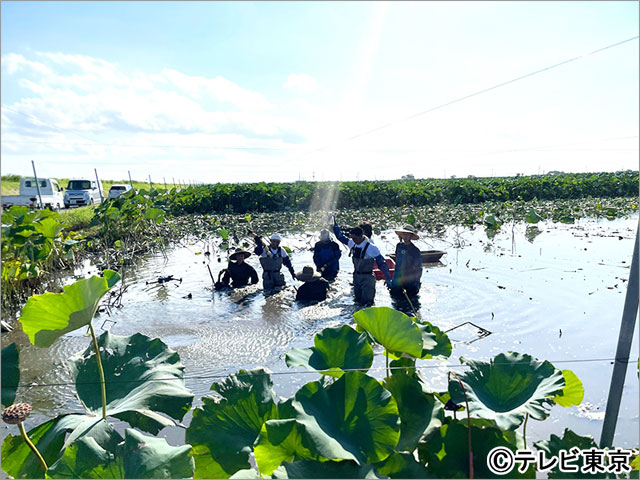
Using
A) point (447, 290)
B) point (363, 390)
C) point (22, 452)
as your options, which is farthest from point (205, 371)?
point (447, 290)

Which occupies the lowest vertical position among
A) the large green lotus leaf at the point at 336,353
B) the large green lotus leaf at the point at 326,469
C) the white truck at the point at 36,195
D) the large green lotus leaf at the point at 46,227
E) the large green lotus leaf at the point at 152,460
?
the large green lotus leaf at the point at 326,469

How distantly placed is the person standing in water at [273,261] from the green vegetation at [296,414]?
18.3 feet

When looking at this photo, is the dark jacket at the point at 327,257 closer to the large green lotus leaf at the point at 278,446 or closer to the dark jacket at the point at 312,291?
the dark jacket at the point at 312,291

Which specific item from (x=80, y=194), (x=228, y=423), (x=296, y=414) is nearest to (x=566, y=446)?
(x=296, y=414)

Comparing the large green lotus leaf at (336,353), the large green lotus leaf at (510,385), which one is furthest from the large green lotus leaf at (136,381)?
the large green lotus leaf at (510,385)

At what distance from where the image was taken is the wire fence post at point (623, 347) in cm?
197

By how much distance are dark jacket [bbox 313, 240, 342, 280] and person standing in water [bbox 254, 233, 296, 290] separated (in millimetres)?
583

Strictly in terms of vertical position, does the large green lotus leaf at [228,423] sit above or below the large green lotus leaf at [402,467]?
above

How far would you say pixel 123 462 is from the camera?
136 centimetres

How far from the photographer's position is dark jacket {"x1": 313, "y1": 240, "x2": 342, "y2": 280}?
25.6ft

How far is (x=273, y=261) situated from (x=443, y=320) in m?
3.20

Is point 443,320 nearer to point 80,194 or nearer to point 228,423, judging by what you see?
point 228,423

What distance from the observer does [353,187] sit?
26.0 metres

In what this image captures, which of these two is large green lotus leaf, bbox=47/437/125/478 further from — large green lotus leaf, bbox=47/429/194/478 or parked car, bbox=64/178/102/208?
parked car, bbox=64/178/102/208
